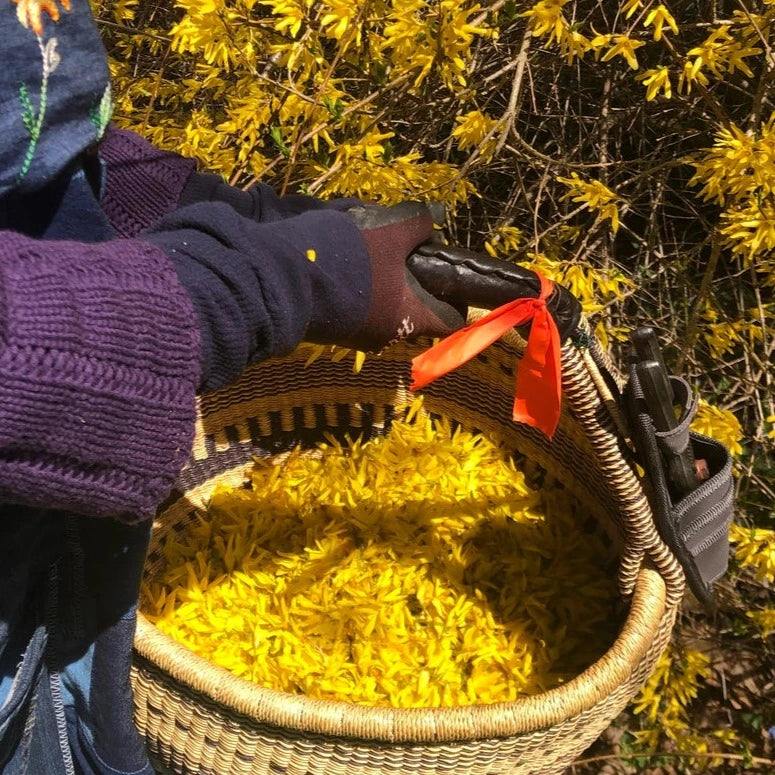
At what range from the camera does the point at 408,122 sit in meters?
1.74

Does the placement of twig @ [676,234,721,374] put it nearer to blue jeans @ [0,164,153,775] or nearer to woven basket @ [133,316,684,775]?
woven basket @ [133,316,684,775]

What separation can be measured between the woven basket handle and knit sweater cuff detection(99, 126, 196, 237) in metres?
0.33

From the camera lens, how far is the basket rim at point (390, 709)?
40.2 inches

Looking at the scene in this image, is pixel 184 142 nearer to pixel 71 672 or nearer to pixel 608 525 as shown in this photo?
pixel 71 672

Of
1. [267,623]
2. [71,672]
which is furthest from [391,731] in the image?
[267,623]

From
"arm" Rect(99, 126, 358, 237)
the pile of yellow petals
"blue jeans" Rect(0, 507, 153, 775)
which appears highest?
"arm" Rect(99, 126, 358, 237)

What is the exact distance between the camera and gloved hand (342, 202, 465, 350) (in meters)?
0.79

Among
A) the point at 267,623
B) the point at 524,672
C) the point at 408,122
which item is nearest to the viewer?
the point at 524,672

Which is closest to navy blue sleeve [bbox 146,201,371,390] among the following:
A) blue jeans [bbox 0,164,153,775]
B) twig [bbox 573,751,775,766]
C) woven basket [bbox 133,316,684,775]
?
blue jeans [bbox 0,164,153,775]

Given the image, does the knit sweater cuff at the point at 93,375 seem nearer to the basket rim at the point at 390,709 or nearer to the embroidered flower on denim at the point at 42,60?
the embroidered flower on denim at the point at 42,60

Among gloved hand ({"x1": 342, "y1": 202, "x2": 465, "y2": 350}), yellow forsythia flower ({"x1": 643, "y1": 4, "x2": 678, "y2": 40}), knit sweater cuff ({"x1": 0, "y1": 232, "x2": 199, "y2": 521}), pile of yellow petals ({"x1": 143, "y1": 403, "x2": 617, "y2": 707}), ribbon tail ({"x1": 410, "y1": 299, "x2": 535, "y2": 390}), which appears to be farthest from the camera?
pile of yellow petals ({"x1": 143, "y1": 403, "x2": 617, "y2": 707})

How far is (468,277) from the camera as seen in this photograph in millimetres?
894

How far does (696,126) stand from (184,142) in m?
1.26

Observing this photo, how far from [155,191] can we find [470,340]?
0.44 m
